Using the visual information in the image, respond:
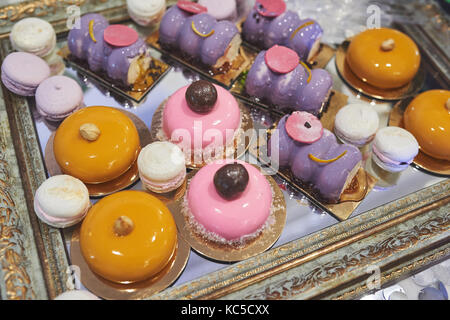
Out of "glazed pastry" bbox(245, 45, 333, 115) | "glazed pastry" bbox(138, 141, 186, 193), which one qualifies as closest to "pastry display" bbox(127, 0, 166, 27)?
"glazed pastry" bbox(245, 45, 333, 115)

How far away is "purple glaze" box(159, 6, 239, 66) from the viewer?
3135 mm

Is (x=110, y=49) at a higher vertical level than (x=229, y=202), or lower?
higher

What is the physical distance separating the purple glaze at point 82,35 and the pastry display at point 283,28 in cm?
112

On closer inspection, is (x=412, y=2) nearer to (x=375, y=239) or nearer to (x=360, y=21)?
(x=360, y=21)

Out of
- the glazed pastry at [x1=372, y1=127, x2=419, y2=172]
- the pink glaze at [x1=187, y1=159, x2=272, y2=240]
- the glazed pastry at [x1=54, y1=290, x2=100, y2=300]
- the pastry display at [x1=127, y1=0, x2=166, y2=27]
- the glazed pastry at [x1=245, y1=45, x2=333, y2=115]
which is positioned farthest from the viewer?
the pastry display at [x1=127, y1=0, x2=166, y2=27]

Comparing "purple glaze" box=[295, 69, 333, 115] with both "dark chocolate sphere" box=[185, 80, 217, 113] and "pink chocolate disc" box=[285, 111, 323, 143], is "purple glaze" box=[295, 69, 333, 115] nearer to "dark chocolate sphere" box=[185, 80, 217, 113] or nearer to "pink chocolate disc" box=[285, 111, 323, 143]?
"pink chocolate disc" box=[285, 111, 323, 143]

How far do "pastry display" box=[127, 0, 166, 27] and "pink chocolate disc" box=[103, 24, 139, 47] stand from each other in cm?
37

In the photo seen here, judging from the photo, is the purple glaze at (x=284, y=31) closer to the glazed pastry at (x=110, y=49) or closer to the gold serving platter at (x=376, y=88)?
the gold serving platter at (x=376, y=88)

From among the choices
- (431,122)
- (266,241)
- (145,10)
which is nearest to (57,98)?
(145,10)

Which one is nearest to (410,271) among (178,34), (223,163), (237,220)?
(237,220)

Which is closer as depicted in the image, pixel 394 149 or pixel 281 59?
pixel 394 149

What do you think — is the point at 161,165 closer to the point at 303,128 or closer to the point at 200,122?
the point at 200,122

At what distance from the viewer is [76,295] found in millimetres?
2273

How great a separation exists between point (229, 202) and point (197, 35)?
1342 millimetres
